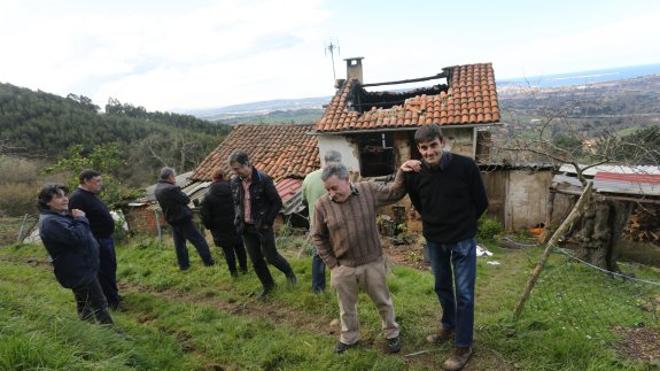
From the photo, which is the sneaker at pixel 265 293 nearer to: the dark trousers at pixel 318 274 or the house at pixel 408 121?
the dark trousers at pixel 318 274

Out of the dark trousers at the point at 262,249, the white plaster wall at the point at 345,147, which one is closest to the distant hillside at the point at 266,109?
the white plaster wall at the point at 345,147

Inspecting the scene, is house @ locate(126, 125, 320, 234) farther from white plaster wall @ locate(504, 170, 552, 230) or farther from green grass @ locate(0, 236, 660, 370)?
white plaster wall @ locate(504, 170, 552, 230)

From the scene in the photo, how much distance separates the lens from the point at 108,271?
535 centimetres

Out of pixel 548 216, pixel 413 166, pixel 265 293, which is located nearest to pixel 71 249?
pixel 265 293

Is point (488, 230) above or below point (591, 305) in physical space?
below

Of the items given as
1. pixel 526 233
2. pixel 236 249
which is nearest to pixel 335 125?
pixel 526 233

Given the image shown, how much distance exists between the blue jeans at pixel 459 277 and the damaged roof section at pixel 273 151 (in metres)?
10.9

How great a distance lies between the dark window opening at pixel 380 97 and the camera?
554 inches

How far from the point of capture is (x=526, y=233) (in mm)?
10875

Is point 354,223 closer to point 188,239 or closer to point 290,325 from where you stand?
point 290,325

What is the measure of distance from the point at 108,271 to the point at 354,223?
12.5 feet

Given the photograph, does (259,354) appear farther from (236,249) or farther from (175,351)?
(236,249)

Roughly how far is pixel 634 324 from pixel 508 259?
4202mm

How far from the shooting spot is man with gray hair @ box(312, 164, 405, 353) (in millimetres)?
3412
